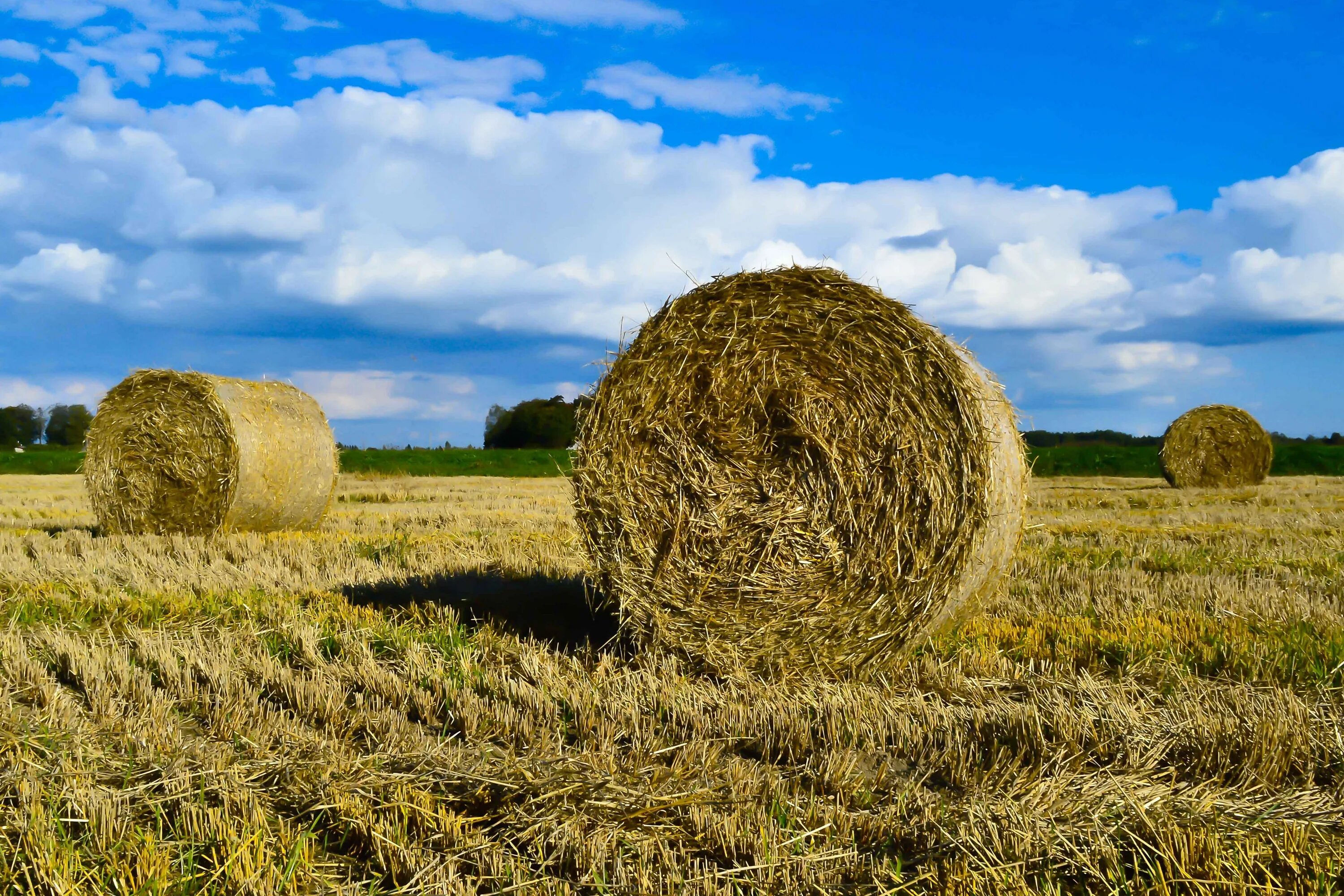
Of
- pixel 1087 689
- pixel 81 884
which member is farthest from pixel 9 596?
pixel 1087 689

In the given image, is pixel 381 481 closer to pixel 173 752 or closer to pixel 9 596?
pixel 9 596

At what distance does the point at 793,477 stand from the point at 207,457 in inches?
313

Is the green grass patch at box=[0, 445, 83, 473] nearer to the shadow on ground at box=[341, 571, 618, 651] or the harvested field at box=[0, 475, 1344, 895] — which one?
the shadow on ground at box=[341, 571, 618, 651]

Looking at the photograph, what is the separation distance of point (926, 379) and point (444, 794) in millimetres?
3215

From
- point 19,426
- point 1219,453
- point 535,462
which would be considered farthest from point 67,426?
point 1219,453

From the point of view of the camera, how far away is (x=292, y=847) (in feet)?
10.1

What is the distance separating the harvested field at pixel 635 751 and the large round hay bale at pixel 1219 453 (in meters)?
14.2

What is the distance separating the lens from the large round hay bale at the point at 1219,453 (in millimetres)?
20312

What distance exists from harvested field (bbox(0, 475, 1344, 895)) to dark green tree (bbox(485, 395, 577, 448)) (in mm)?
36803

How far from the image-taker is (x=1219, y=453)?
20344mm

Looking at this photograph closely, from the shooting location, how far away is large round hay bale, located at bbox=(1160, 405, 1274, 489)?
2031 centimetres

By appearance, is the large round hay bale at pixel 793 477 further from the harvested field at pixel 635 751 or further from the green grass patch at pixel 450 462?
the green grass patch at pixel 450 462

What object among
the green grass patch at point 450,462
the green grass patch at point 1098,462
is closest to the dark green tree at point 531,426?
the green grass patch at point 450,462

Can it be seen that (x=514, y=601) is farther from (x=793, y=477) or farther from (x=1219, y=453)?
(x=1219, y=453)
